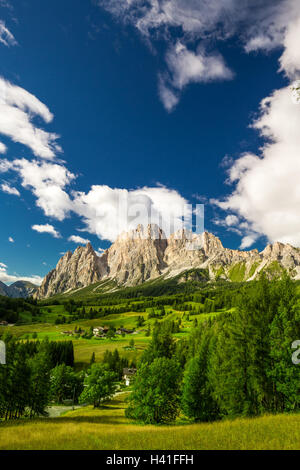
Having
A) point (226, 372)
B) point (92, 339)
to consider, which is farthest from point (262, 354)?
point (92, 339)

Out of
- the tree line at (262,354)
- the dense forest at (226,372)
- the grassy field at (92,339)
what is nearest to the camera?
the tree line at (262,354)

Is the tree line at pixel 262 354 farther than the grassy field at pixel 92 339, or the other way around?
the grassy field at pixel 92 339

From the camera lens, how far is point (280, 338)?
21078 millimetres

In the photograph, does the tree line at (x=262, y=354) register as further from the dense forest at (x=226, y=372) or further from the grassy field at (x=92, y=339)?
the grassy field at (x=92, y=339)

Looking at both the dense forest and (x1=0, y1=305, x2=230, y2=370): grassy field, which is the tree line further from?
(x1=0, y1=305, x2=230, y2=370): grassy field

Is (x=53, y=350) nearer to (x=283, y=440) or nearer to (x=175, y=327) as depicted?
(x=175, y=327)

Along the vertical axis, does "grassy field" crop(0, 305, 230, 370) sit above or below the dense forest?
below

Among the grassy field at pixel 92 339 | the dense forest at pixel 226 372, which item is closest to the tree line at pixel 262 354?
the dense forest at pixel 226 372

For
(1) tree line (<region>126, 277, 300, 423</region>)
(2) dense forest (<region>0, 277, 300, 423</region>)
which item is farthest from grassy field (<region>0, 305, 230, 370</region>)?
(1) tree line (<region>126, 277, 300, 423</region>)

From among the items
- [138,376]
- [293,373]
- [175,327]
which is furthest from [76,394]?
[293,373]

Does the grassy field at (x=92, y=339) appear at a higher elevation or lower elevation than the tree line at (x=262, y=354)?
lower

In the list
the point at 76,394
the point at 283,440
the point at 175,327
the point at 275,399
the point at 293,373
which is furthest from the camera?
the point at 175,327

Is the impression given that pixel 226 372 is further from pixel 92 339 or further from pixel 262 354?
pixel 92 339
